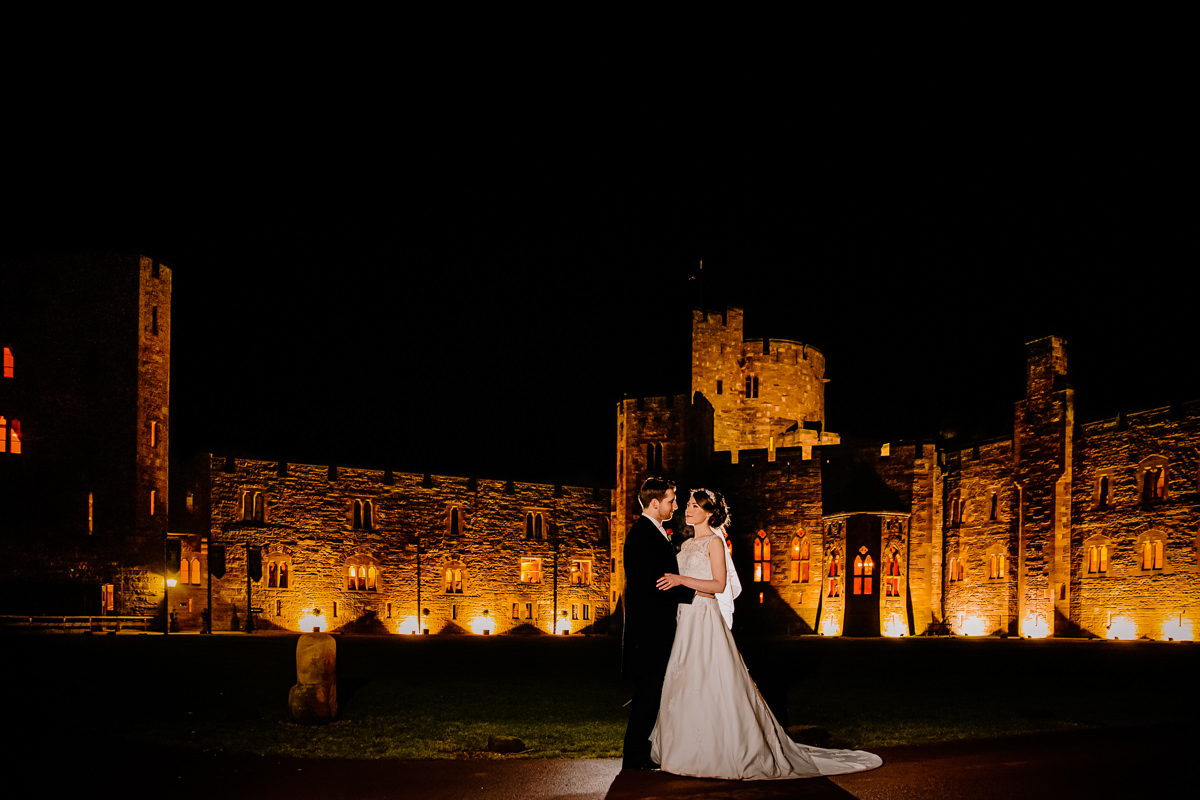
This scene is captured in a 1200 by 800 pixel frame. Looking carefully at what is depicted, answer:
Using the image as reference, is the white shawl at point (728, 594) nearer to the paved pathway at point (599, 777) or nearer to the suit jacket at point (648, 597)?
the suit jacket at point (648, 597)

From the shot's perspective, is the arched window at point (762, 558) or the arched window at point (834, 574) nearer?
the arched window at point (834, 574)

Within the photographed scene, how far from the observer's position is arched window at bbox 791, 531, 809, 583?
121 ft

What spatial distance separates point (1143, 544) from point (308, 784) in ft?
86.2

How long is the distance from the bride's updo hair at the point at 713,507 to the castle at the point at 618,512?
23.2 m

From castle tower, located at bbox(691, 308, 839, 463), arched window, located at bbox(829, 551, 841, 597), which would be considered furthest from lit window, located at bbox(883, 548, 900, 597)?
castle tower, located at bbox(691, 308, 839, 463)

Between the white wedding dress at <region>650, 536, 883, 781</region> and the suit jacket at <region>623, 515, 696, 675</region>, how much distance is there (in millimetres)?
195

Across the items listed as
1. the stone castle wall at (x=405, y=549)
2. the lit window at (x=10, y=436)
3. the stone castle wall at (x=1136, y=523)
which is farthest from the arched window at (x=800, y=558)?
Result: the lit window at (x=10, y=436)

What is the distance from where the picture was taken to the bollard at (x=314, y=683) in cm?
1144

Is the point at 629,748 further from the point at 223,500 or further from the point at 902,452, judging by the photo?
the point at 223,500

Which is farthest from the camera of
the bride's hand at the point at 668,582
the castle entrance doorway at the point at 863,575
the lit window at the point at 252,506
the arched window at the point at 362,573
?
the arched window at the point at 362,573

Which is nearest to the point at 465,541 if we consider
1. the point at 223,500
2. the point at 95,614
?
the point at 223,500

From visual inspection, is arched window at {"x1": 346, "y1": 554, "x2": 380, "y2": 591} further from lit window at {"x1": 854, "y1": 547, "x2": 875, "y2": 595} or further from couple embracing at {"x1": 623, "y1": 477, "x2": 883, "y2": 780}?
couple embracing at {"x1": 623, "y1": 477, "x2": 883, "y2": 780}

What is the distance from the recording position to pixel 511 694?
A: 14.7 meters

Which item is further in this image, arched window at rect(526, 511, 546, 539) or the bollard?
arched window at rect(526, 511, 546, 539)
